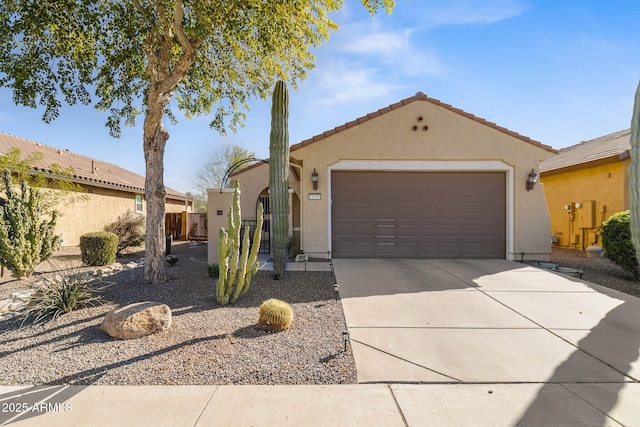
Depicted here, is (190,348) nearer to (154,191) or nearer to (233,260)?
(233,260)

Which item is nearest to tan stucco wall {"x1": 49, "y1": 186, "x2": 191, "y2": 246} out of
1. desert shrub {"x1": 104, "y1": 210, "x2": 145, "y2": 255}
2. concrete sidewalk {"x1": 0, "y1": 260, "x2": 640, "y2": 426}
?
desert shrub {"x1": 104, "y1": 210, "x2": 145, "y2": 255}

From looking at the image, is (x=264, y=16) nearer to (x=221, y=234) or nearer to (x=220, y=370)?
(x=221, y=234)

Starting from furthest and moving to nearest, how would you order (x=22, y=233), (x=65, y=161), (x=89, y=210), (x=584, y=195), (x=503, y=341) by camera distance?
(x=65, y=161), (x=89, y=210), (x=584, y=195), (x=22, y=233), (x=503, y=341)

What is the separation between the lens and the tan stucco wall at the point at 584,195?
10.9 meters

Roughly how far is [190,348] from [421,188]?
26.5 ft

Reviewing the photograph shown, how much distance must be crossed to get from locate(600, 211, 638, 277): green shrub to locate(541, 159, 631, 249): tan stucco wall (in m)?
4.03

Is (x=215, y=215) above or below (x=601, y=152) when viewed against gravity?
below

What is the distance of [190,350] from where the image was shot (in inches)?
147

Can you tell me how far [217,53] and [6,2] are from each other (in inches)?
167

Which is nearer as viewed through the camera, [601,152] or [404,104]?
[404,104]

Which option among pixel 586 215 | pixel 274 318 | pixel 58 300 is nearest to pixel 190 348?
pixel 274 318

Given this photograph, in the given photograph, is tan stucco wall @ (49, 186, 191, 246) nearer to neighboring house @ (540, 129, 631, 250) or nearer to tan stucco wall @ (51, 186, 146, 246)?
tan stucco wall @ (51, 186, 146, 246)

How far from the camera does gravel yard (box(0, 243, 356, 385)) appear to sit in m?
3.22

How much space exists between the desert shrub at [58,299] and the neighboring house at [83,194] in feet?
24.5
